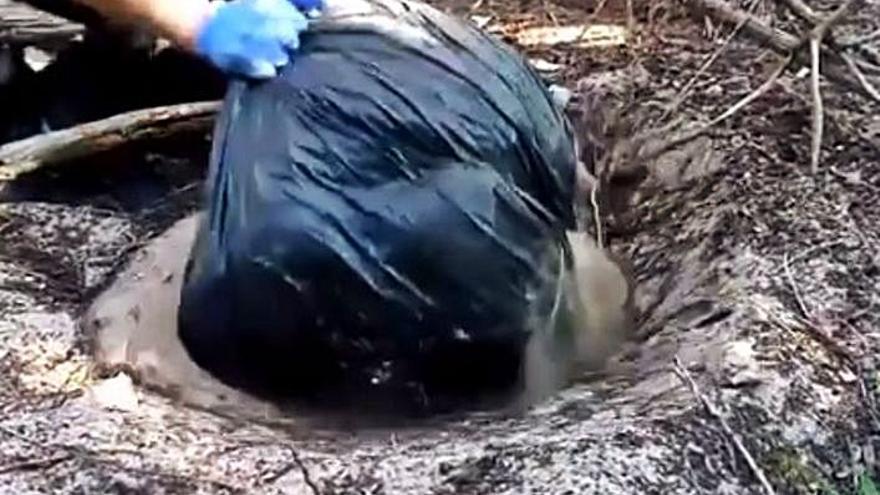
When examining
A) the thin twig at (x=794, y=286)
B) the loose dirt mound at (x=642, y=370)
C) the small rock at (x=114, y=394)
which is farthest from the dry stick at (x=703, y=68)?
the small rock at (x=114, y=394)

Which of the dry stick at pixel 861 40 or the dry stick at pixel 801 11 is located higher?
the dry stick at pixel 801 11

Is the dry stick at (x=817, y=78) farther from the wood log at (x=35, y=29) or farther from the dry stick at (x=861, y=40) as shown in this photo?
the wood log at (x=35, y=29)

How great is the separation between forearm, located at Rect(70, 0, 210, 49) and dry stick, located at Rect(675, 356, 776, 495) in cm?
78

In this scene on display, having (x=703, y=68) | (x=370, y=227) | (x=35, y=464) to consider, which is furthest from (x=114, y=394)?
(x=703, y=68)

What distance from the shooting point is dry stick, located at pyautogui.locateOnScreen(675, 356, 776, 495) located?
7.22 feet

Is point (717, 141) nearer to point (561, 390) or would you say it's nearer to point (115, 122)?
point (561, 390)

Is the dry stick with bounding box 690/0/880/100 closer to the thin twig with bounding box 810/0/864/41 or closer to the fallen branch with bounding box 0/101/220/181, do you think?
the thin twig with bounding box 810/0/864/41

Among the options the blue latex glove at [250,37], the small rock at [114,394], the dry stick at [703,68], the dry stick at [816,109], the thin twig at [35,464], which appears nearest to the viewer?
the thin twig at [35,464]

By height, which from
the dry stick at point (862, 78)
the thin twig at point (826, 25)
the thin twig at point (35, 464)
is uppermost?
the thin twig at point (826, 25)

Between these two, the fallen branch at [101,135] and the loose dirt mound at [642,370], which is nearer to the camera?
the loose dirt mound at [642,370]

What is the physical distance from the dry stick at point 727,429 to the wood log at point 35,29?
1459mm

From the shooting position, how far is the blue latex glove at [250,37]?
8.11 ft

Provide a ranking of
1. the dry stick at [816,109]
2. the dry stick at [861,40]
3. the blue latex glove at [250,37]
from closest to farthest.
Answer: the blue latex glove at [250,37], the dry stick at [816,109], the dry stick at [861,40]

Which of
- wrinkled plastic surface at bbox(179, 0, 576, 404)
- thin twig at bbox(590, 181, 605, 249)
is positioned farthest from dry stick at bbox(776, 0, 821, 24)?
wrinkled plastic surface at bbox(179, 0, 576, 404)
